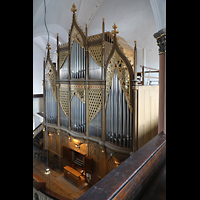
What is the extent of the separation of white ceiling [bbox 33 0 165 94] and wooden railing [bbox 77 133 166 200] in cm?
711

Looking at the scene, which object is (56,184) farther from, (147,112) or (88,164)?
(147,112)

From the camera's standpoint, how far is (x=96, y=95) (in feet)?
19.3

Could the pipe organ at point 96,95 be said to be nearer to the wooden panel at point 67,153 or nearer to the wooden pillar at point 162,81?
the wooden panel at point 67,153

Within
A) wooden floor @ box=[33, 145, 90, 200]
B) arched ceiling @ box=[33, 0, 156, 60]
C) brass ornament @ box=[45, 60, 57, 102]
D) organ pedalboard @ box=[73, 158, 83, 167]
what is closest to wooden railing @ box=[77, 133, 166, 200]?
wooden floor @ box=[33, 145, 90, 200]

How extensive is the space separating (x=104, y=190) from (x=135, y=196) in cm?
38

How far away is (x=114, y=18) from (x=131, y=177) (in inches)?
352

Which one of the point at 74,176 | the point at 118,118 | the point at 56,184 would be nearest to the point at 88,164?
the point at 74,176

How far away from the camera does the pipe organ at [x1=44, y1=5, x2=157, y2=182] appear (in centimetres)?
499
